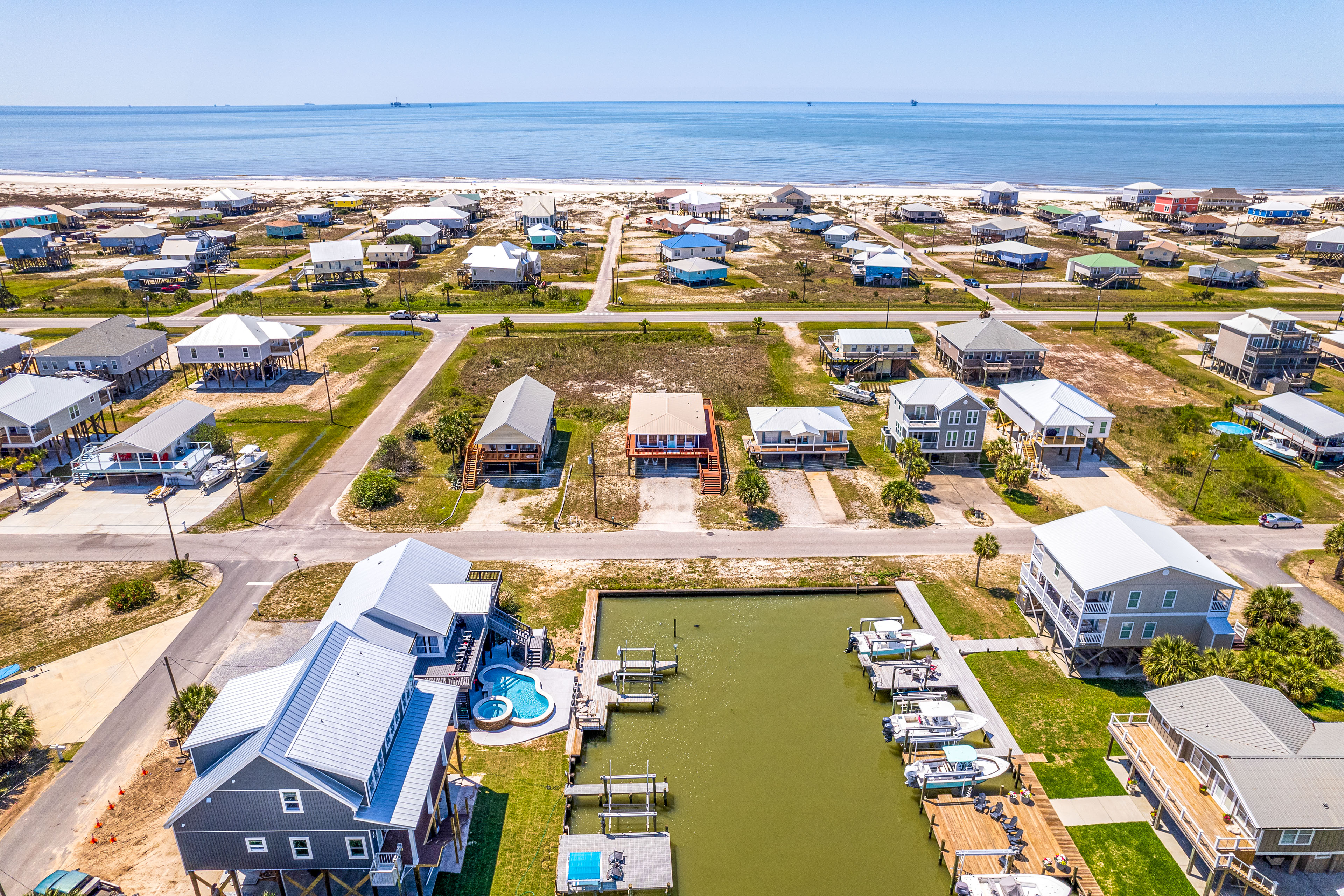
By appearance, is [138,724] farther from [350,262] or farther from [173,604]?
[350,262]

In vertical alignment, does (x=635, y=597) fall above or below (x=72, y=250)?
below

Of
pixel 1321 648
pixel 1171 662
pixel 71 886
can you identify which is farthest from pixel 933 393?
pixel 71 886

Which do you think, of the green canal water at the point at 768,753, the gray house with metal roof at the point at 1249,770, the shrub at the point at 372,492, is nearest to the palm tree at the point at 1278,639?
the gray house with metal roof at the point at 1249,770

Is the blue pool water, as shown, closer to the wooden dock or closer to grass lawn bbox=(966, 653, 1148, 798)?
the wooden dock

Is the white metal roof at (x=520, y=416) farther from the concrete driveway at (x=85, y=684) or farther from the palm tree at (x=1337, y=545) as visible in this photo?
the palm tree at (x=1337, y=545)

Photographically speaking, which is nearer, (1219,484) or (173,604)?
(173,604)

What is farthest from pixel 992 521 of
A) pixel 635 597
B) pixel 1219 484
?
pixel 635 597
